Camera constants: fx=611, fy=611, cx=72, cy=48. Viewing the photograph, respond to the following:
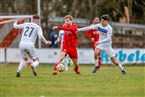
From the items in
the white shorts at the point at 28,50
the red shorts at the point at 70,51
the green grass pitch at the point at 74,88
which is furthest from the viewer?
the red shorts at the point at 70,51

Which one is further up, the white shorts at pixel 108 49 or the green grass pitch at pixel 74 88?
the green grass pitch at pixel 74 88

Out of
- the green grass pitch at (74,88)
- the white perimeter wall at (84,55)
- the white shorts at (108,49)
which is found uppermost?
the green grass pitch at (74,88)

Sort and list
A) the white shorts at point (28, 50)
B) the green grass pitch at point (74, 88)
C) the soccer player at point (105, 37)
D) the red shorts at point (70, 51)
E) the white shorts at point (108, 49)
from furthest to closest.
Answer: the white shorts at point (108, 49)
the soccer player at point (105, 37)
the red shorts at point (70, 51)
the white shorts at point (28, 50)
the green grass pitch at point (74, 88)

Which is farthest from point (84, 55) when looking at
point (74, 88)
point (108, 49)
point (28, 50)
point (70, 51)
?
point (74, 88)

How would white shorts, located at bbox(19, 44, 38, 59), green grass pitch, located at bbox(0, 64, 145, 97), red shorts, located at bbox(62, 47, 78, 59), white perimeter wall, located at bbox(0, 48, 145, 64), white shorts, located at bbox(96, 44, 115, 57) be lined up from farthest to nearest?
white perimeter wall, located at bbox(0, 48, 145, 64), white shorts, located at bbox(96, 44, 115, 57), red shorts, located at bbox(62, 47, 78, 59), white shorts, located at bbox(19, 44, 38, 59), green grass pitch, located at bbox(0, 64, 145, 97)

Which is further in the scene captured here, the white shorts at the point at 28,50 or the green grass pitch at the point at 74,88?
the white shorts at the point at 28,50

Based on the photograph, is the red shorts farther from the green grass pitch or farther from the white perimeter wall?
the white perimeter wall

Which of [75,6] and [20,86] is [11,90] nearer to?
[20,86]

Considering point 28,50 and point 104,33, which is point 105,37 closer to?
point 104,33

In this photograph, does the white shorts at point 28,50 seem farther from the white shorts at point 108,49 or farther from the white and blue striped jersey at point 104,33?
the white shorts at point 108,49

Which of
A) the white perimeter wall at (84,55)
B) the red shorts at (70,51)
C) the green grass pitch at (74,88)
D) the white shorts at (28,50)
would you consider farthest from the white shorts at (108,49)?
the white perimeter wall at (84,55)

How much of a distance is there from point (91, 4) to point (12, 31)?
54.0 ft

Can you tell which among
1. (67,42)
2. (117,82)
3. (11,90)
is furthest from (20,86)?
(67,42)

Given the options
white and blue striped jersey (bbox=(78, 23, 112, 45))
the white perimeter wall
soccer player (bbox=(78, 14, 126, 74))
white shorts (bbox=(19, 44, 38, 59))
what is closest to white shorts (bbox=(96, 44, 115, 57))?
soccer player (bbox=(78, 14, 126, 74))
